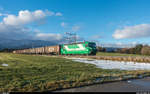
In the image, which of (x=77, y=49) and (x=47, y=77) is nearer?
(x=47, y=77)

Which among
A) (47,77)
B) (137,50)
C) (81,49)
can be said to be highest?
(81,49)

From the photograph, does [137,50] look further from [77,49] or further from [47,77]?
[47,77]

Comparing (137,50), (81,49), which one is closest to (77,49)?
(81,49)

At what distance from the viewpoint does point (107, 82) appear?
21.4ft

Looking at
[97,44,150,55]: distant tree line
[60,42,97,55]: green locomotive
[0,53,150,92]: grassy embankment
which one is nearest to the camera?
[0,53,150,92]: grassy embankment

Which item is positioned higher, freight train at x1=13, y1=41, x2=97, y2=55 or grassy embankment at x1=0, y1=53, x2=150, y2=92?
freight train at x1=13, y1=41, x2=97, y2=55

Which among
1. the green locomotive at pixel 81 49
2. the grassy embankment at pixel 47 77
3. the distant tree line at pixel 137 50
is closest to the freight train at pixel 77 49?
the green locomotive at pixel 81 49

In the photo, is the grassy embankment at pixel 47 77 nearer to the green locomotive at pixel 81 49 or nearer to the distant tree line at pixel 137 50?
the green locomotive at pixel 81 49

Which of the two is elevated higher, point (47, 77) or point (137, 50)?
point (137, 50)

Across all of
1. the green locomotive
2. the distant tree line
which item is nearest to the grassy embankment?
the green locomotive

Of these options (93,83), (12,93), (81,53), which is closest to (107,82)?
(93,83)

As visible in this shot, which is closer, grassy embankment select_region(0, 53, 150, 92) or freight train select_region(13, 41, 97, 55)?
grassy embankment select_region(0, 53, 150, 92)

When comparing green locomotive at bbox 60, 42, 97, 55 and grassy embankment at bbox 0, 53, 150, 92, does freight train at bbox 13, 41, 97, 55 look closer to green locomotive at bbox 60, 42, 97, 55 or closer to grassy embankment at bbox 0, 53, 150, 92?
green locomotive at bbox 60, 42, 97, 55

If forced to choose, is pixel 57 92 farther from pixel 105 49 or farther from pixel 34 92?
pixel 105 49
